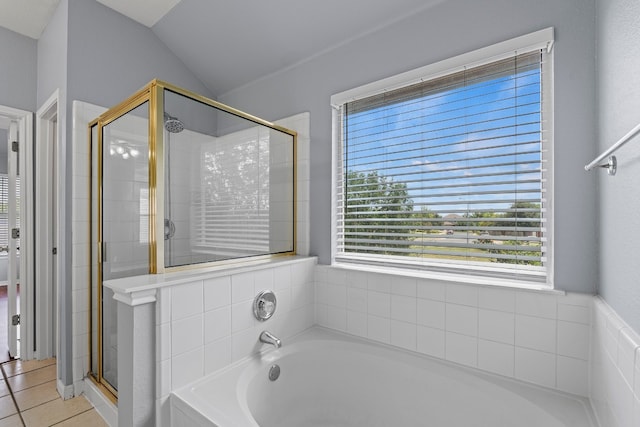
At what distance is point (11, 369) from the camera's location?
2.26 m

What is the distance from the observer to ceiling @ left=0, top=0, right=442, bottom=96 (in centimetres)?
186

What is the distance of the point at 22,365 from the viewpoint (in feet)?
7.65

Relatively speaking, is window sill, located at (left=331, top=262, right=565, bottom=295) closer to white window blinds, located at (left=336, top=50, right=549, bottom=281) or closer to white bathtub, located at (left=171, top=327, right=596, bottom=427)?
white window blinds, located at (left=336, top=50, right=549, bottom=281)

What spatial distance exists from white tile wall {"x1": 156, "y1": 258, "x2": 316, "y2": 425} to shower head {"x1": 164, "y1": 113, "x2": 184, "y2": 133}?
0.78m

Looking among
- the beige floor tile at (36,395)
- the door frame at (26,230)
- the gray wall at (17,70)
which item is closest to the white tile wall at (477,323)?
the beige floor tile at (36,395)

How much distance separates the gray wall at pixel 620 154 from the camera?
33.4 inches

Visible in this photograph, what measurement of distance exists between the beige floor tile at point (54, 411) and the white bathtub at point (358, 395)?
104 cm

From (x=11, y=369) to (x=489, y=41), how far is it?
3.88 m

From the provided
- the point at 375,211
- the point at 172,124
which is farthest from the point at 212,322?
the point at 375,211

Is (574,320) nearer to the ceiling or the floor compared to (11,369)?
nearer to the ceiling

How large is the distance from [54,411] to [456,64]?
307 cm

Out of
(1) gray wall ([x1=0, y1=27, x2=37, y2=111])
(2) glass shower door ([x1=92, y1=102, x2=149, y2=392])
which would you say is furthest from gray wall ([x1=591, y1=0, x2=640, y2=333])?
(1) gray wall ([x1=0, y1=27, x2=37, y2=111])

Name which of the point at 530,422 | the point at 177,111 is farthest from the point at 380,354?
the point at 177,111

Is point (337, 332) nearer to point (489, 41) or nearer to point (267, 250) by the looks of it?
point (267, 250)
